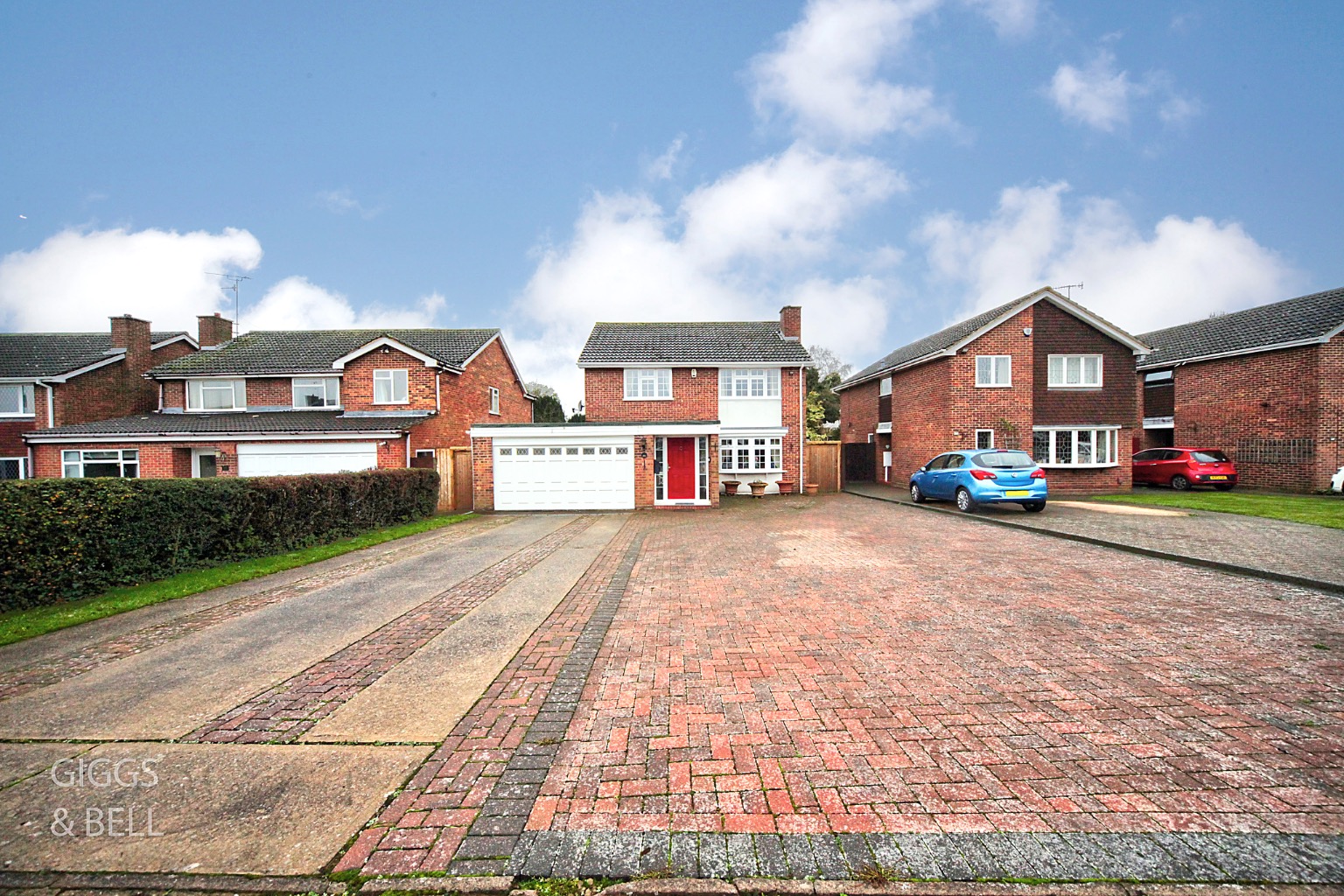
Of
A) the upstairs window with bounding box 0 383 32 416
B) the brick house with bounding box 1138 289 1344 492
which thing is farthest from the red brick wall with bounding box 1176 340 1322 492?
the upstairs window with bounding box 0 383 32 416

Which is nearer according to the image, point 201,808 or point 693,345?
point 201,808

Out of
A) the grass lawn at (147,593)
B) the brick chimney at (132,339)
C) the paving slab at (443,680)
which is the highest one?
the brick chimney at (132,339)

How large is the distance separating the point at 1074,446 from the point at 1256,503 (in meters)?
6.05

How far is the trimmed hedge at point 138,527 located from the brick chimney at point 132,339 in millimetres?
23257

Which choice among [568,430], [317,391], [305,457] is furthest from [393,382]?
[568,430]

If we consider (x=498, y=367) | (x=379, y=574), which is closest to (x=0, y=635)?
(x=379, y=574)

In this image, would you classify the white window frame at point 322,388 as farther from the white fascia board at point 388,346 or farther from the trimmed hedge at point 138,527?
the trimmed hedge at point 138,527

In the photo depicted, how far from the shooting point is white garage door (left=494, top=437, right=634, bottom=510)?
18.5 metres

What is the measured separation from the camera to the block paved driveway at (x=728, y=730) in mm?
2568

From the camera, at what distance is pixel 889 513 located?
15.8 m

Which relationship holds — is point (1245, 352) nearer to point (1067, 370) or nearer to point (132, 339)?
point (1067, 370)

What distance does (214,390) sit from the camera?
2530 centimetres

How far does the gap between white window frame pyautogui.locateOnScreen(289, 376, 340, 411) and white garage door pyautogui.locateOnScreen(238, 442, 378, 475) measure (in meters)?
4.38

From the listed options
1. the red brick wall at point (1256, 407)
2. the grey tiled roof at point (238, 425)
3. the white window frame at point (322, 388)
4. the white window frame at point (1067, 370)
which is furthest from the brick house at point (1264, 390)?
the white window frame at point (322, 388)
